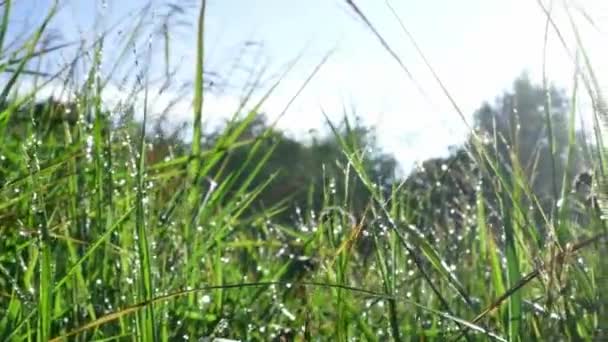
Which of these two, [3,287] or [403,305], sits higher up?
[3,287]

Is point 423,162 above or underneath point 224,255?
above

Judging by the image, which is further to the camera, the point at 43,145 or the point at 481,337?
the point at 43,145

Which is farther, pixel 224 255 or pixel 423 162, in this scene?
pixel 423 162

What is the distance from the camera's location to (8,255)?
1.66 meters

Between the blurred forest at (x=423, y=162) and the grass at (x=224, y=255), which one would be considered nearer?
the grass at (x=224, y=255)

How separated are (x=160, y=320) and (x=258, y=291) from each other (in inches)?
21.6

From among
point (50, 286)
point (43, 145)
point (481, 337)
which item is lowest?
point (481, 337)

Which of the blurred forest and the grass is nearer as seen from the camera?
the grass

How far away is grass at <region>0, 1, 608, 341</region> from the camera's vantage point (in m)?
1.05

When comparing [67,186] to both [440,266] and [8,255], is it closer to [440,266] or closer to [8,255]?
[8,255]

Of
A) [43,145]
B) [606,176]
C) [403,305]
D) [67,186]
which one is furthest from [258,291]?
[606,176]

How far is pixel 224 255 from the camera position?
7.70 ft

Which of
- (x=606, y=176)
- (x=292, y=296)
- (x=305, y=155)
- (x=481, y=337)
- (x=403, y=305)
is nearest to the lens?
(x=606, y=176)

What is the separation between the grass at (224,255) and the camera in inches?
41.3
